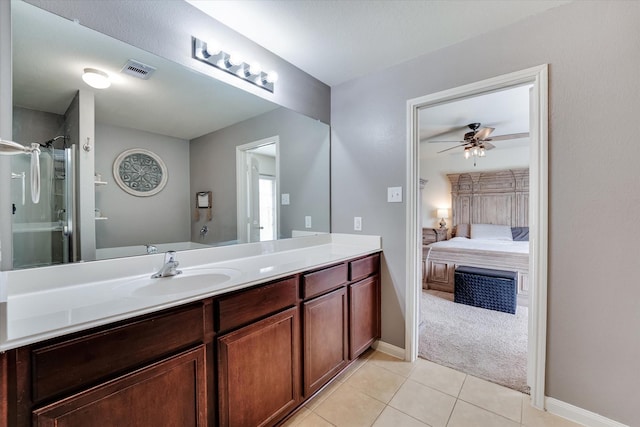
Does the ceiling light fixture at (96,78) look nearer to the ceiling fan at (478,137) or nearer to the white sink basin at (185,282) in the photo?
the white sink basin at (185,282)

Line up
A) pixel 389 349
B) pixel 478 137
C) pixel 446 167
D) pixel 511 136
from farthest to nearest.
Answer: pixel 446 167
pixel 511 136
pixel 478 137
pixel 389 349

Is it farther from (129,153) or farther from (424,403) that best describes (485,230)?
(129,153)

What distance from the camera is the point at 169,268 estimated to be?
1.35 meters

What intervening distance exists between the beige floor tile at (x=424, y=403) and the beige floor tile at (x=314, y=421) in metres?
0.42

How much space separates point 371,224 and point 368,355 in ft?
3.46

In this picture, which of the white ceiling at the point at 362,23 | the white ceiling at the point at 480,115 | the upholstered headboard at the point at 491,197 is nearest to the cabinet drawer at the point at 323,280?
the white ceiling at the point at 362,23

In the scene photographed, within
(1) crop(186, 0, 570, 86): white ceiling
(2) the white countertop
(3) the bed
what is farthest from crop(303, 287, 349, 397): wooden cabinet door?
(3) the bed

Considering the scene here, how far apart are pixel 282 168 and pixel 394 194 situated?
92cm

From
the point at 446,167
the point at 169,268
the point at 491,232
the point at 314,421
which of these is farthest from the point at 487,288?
the point at 169,268

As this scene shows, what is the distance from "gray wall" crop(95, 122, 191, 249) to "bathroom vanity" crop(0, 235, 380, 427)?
16cm

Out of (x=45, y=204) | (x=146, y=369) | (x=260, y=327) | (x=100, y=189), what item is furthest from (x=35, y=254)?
(x=260, y=327)

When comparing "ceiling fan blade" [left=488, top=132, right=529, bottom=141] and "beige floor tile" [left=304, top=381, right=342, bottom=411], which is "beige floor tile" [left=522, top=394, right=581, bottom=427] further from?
"ceiling fan blade" [left=488, top=132, right=529, bottom=141]

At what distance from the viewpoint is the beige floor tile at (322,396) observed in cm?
162

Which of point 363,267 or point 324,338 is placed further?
point 363,267
